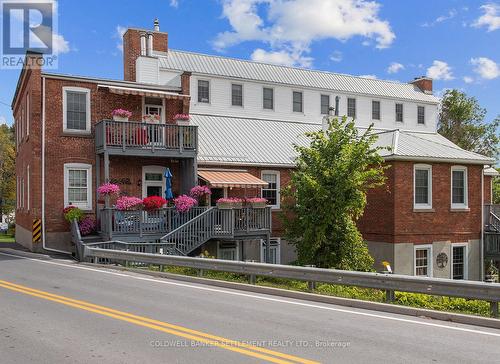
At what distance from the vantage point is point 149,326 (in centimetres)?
811

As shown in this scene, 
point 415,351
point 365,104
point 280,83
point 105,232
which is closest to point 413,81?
point 365,104

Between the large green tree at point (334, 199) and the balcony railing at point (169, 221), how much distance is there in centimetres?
296

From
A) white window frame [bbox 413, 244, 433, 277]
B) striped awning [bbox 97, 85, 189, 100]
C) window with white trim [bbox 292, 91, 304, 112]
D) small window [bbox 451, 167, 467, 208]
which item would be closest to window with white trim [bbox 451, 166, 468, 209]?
small window [bbox 451, 167, 467, 208]

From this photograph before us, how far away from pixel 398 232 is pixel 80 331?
16002 mm

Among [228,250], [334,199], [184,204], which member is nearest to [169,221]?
[184,204]

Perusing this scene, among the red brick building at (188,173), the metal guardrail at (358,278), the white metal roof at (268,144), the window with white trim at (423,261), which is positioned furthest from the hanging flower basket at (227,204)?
the window with white trim at (423,261)

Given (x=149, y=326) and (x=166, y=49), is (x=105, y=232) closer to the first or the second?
(x=149, y=326)

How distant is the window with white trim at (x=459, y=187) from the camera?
22944 mm

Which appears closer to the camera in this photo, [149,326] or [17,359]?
[17,359]

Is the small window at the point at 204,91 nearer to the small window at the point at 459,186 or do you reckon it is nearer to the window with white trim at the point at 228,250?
the window with white trim at the point at 228,250

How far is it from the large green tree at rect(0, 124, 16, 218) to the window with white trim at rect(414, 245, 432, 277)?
40.2 meters

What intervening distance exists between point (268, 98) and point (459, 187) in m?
12.9

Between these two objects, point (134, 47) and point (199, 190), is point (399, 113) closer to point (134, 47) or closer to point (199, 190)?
point (134, 47)

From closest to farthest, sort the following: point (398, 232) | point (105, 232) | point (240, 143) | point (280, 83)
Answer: point (105, 232) → point (398, 232) → point (240, 143) → point (280, 83)
